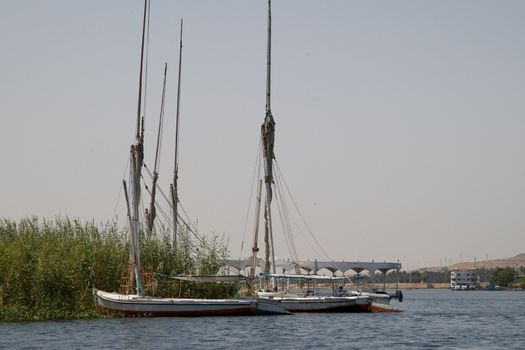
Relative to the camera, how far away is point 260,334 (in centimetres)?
6350

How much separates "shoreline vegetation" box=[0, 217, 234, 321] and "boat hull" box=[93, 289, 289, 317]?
161cm

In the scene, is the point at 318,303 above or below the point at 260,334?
above

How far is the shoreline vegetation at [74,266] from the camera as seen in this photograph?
246 ft

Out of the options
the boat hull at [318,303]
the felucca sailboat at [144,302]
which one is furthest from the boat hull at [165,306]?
the boat hull at [318,303]

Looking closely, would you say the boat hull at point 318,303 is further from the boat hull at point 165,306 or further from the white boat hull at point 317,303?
the boat hull at point 165,306

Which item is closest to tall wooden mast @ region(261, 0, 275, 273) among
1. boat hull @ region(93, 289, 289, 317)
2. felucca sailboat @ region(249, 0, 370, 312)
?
felucca sailboat @ region(249, 0, 370, 312)

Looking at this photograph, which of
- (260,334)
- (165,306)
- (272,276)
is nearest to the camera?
(260,334)

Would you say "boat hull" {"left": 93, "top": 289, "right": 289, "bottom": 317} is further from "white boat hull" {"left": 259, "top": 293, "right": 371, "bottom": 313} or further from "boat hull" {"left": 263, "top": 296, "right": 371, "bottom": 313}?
"boat hull" {"left": 263, "top": 296, "right": 371, "bottom": 313}

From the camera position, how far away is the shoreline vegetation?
74.9m

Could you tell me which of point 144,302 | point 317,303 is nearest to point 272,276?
point 317,303

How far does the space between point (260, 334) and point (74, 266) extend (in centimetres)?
2022

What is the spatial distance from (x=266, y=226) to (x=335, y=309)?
9883mm

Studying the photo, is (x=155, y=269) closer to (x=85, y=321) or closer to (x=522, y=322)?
(x=85, y=321)

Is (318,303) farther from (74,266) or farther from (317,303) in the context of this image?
(74,266)
